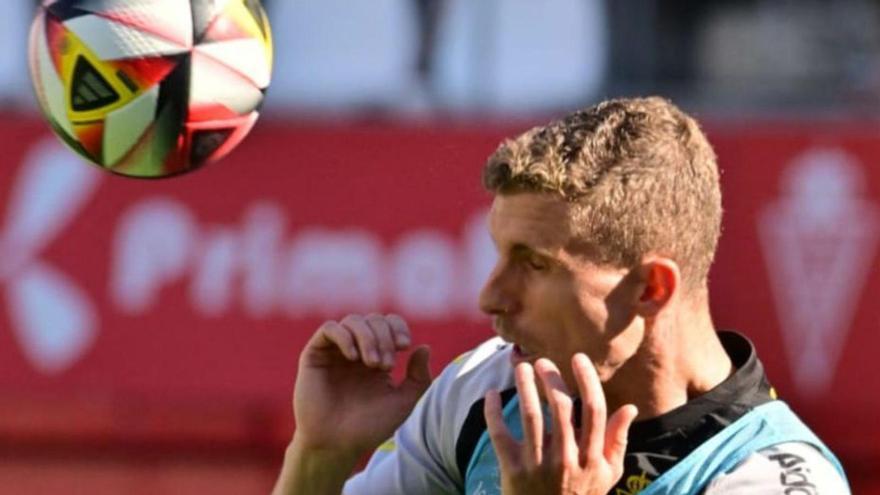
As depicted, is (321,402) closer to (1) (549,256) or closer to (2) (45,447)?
(1) (549,256)

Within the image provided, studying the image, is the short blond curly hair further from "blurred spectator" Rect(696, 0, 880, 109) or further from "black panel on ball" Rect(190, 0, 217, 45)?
"blurred spectator" Rect(696, 0, 880, 109)

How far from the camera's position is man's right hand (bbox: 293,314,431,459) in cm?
406

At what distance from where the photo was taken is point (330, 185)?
9062 mm

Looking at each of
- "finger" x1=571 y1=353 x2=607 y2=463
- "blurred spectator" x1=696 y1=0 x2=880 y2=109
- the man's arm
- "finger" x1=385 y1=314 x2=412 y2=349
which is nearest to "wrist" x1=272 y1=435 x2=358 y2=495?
the man's arm

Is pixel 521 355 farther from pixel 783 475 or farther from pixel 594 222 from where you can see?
pixel 783 475

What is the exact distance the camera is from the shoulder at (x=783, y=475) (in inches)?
144

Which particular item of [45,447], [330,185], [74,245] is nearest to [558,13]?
[330,185]

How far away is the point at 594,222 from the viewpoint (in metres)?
3.74

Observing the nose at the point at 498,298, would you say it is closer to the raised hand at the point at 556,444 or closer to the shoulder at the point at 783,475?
the raised hand at the point at 556,444

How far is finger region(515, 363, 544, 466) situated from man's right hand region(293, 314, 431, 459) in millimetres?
635

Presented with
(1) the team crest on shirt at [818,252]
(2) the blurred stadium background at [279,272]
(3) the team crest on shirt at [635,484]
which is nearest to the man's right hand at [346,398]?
(3) the team crest on shirt at [635,484]

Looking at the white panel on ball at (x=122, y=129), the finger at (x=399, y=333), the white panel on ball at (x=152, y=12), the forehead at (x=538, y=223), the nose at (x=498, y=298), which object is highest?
the white panel on ball at (x=152, y=12)

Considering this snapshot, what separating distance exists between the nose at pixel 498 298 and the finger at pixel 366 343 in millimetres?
286

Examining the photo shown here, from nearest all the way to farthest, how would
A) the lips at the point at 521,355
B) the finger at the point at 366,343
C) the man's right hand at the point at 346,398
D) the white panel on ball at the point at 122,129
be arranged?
the lips at the point at 521,355 < the finger at the point at 366,343 < the man's right hand at the point at 346,398 < the white panel on ball at the point at 122,129
